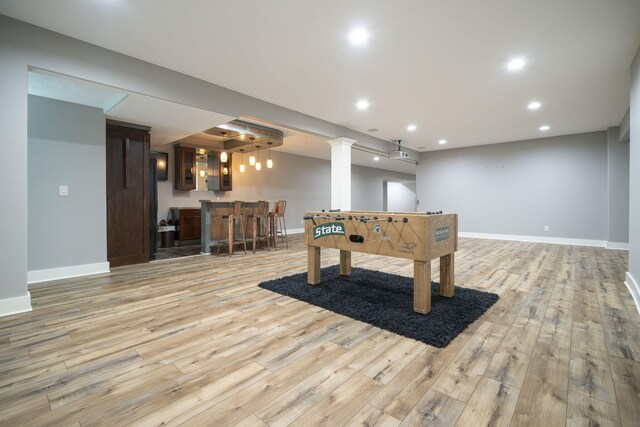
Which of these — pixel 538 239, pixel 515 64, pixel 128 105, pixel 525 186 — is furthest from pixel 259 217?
pixel 538 239

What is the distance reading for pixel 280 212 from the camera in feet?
20.1

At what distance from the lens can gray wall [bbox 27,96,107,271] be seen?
348 cm

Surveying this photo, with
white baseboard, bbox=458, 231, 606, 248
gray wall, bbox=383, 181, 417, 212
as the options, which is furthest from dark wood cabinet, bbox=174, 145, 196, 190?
gray wall, bbox=383, 181, 417, 212

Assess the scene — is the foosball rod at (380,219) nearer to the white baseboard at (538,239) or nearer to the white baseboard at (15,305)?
the white baseboard at (15,305)

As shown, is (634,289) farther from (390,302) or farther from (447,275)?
(390,302)

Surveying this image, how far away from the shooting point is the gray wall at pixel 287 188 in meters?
7.06

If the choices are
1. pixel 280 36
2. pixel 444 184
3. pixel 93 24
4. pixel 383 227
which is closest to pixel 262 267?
pixel 383 227

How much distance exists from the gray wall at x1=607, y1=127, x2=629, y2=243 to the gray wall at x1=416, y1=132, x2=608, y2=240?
0.37 meters

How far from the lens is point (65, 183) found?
12.1ft

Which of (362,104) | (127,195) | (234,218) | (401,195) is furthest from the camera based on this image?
→ (401,195)

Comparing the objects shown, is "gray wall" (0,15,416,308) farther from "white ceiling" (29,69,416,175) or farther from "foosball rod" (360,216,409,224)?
"foosball rod" (360,216,409,224)

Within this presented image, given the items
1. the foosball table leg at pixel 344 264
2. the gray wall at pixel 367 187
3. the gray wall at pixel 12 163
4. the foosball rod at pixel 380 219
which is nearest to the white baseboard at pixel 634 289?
the foosball rod at pixel 380 219

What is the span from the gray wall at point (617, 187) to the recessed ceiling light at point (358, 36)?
Result: 6.60m

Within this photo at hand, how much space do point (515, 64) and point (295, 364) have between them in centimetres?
405
